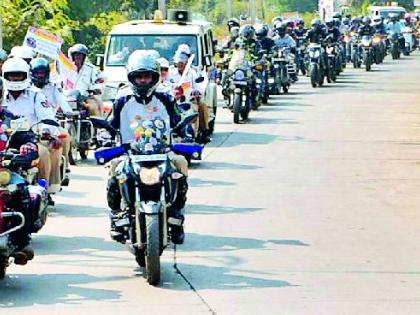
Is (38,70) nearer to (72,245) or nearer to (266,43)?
(72,245)

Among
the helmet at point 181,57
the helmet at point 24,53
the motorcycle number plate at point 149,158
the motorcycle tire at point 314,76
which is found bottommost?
the motorcycle tire at point 314,76

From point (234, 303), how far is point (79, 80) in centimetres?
1085

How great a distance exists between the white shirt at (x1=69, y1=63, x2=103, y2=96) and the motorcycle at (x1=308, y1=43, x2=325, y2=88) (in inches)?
657

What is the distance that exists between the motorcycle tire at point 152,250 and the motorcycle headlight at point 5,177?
3.66 ft

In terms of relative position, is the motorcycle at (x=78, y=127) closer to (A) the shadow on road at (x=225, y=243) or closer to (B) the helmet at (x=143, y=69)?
(A) the shadow on road at (x=225, y=243)

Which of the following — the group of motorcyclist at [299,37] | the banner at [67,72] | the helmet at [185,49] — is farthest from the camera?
the group of motorcyclist at [299,37]

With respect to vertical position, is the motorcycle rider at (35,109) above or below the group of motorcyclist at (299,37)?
above

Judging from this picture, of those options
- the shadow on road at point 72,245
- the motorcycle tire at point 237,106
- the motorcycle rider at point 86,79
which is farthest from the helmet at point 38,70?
the motorcycle tire at point 237,106

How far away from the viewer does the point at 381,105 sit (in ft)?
105

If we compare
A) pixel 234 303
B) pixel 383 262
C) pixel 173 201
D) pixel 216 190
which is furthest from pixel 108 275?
pixel 216 190

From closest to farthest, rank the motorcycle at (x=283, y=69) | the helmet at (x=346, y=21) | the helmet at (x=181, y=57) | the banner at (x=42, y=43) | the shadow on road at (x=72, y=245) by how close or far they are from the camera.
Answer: the shadow on road at (x=72, y=245), the banner at (x=42, y=43), the helmet at (x=181, y=57), the motorcycle at (x=283, y=69), the helmet at (x=346, y=21)

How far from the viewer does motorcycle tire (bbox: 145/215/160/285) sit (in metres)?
10.2

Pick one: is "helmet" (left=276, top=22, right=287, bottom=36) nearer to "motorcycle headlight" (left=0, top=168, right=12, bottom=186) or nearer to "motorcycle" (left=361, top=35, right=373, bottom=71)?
"motorcycle" (left=361, top=35, right=373, bottom=71)

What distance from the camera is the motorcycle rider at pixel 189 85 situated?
1993 cm
